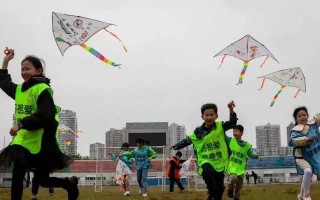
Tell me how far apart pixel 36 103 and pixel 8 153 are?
656 millimetres

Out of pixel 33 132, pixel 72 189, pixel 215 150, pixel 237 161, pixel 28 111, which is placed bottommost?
pixel 72 189

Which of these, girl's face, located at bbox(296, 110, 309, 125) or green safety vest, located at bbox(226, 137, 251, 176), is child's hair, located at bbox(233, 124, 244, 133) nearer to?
green safety vest, located at bbox(226, 137, 251, 176)

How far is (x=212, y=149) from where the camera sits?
8.05 m

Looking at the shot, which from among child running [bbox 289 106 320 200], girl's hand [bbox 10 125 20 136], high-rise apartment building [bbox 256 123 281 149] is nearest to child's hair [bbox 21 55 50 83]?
girl's hand [bbox 10 125 20 136]

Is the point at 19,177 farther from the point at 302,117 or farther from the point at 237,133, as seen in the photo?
the point at 237,133

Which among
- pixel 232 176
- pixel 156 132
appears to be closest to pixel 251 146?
pixel 232 176

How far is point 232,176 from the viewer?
1098 cm

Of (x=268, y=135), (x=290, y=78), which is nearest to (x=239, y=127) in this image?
(x=290, y=78)

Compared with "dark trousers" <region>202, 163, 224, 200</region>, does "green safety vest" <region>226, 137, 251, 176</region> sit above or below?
above

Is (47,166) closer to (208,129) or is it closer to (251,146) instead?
(208,129)

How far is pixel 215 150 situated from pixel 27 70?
3.43 metres

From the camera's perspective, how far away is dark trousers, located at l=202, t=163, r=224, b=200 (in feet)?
25.2

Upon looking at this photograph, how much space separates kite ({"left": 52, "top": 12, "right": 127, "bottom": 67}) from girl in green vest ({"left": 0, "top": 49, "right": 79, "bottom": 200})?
6.29m

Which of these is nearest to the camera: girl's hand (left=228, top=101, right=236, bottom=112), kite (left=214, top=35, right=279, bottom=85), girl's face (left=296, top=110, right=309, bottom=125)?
girl's hand (left=228, top=101, right=236, bottom=112)
